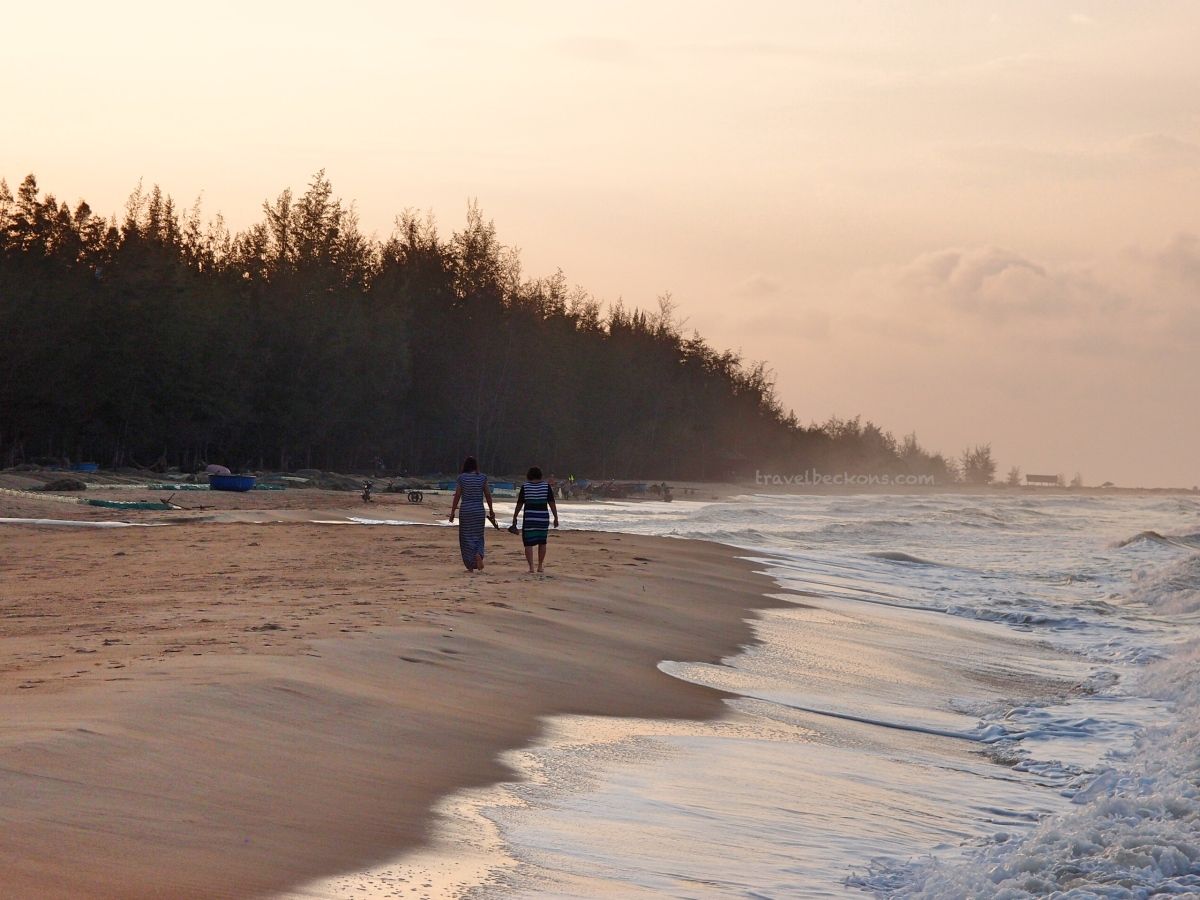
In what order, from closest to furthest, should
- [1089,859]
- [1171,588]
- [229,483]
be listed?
[1089,859] < [1171,588] < [229,483]

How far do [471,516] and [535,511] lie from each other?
935 mm

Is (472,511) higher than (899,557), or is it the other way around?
(472,511)

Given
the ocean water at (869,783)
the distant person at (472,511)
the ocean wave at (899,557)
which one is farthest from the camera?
the ocean wave at (899,557)

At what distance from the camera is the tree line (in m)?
50.4

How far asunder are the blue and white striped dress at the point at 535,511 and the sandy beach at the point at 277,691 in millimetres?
645

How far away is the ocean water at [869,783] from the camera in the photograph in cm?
602

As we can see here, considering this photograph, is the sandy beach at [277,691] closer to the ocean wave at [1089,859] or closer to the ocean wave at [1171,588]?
the ocean wave at [1089,859]

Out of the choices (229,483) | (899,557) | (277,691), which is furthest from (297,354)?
(277,691)

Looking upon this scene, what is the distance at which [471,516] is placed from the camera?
1828cm

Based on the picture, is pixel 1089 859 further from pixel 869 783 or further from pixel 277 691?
pixel 277 691

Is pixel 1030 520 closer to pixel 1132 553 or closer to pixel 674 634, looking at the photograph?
pixel 1132 553

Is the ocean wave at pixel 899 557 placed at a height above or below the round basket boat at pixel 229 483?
below

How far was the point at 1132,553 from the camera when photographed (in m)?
39.0

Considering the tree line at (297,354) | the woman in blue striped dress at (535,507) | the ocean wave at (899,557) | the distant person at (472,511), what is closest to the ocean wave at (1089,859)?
the woman in blue striped dress at (535,507)
